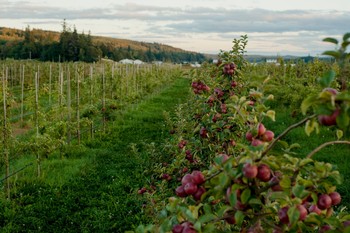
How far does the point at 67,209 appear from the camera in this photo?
259 inches

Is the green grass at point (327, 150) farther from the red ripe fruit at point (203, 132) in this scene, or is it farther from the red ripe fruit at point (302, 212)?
the red ripe fruit at point (302, 212)

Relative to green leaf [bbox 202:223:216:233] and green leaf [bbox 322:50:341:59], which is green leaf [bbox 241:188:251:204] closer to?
green leaf [bbox 202:223:216:233]

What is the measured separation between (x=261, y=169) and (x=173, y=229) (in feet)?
1.09

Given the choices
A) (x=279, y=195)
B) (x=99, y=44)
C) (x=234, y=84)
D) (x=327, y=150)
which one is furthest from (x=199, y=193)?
(x=99, y=44)

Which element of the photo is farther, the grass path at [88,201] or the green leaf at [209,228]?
the grass path at [88,201]

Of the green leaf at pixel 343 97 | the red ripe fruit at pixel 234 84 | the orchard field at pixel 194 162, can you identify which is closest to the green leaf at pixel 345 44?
the orchard field at pixel 194 162

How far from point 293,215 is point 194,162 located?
102 inches

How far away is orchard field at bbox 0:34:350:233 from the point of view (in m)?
1.50

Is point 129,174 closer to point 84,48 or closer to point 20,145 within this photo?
point 20,145

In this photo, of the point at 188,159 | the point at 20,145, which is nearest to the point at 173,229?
the point at 188,159

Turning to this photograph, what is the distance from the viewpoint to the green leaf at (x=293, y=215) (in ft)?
4.63

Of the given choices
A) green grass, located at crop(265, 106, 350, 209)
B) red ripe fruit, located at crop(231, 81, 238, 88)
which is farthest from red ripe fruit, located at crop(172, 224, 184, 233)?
green grass, located at crop(265, 106, 350, 209)

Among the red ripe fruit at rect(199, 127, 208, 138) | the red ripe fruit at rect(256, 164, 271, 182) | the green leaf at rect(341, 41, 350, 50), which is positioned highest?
the green leaf at rect(341, 41, 350, 50)

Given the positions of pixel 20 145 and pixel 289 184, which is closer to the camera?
pixel 289 184
